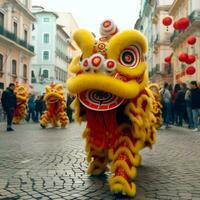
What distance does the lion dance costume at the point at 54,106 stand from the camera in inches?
684

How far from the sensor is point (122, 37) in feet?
17.6

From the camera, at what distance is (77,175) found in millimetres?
6398

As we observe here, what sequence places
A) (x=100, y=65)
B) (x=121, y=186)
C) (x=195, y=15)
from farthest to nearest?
(x=195, y=15) < (x=100, y=65) < (x=121, y=186)

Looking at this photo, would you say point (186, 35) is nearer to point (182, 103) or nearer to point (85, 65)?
point (182, 103)

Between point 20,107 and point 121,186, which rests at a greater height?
point 20,107

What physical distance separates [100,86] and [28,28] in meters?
45.3

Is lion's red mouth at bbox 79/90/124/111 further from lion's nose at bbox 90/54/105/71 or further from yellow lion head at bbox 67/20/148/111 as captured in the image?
lion's nose at bbox 90/54/105/71

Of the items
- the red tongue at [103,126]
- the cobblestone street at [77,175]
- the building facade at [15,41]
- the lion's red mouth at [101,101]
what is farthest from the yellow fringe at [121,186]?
the building facade at [15,41]

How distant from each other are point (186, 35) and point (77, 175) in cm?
3390

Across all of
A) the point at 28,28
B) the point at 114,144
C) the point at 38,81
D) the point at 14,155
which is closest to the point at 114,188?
the point at 114,144

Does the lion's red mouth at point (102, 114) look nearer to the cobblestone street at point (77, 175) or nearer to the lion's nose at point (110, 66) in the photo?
the lion's nose at point (110, 66)

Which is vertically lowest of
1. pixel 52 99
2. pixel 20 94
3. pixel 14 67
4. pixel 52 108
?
pixel 52 108

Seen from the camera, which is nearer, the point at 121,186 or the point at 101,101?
the point at 121,186

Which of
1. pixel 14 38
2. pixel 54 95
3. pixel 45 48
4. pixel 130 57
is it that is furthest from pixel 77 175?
pixel 45 48
